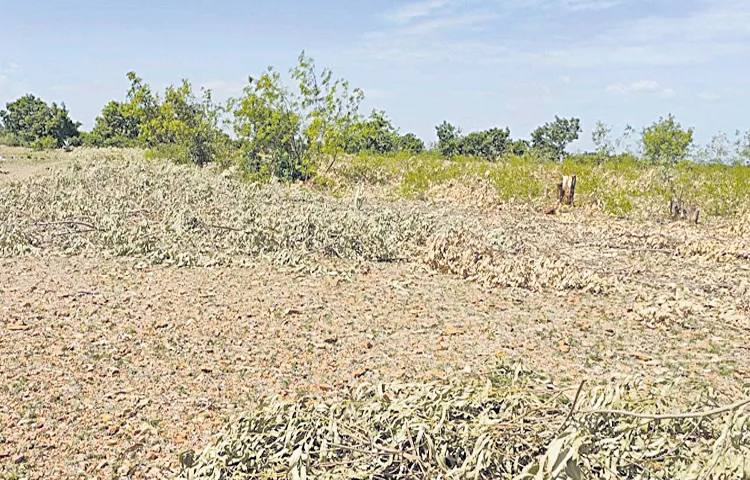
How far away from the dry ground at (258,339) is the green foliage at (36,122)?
2060cm

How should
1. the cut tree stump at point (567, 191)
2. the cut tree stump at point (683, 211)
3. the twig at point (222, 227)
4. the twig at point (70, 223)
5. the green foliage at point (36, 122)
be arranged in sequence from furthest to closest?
the green foliage at point (36, 122), the cut tree stump at point (567, 191), the cut tree stump at point (683, 211), the twig at point (70, 223), the twig at point (222, 227)

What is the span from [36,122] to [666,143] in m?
21.3

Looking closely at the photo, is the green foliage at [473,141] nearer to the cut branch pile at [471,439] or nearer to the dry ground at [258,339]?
the dry ground at [258,339]

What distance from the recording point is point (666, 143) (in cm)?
1111

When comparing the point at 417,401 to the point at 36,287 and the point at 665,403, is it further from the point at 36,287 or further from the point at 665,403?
the point at 36,287

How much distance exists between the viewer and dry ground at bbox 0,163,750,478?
2795 mm

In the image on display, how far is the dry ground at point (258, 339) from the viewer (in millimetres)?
2795

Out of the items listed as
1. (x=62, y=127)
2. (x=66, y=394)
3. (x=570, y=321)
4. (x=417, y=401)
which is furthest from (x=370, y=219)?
(x=62, y=127)

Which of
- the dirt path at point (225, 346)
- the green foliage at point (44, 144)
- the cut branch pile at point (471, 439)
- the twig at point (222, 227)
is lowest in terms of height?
the dirt path at point (225, 346)

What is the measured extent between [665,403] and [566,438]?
0.85 m

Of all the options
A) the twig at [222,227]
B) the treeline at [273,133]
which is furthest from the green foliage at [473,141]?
the twig at [222,227]

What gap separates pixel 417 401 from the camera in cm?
211

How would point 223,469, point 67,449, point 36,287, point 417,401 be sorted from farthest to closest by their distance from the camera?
1. point 36,287
2. point 67,449
3. point 417,401
4. point 223,469

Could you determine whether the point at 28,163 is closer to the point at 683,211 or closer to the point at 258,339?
the point at 683,211
